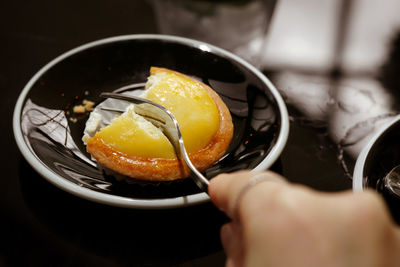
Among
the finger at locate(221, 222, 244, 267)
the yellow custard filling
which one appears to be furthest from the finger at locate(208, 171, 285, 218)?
the yellow custard filling

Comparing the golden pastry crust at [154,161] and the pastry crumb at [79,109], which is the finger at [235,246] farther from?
the pastry crumb at [79,109]

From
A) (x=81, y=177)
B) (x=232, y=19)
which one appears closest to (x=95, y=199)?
(x=81, y=177)

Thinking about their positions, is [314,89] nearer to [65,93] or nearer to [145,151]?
[145,151]

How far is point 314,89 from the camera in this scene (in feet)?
3.66

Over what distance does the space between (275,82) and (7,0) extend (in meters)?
1.12

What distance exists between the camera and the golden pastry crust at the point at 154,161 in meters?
0.76

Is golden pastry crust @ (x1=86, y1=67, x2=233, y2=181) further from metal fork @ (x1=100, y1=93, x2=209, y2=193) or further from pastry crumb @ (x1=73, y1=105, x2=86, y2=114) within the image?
pastry crumb @ (x1=73, y1=105, x2=86, y2=114)

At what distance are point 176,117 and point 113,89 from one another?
10.4 inches

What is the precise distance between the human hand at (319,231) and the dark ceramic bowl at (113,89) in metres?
0.31

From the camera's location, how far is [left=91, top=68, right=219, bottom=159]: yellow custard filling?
31.6 inches

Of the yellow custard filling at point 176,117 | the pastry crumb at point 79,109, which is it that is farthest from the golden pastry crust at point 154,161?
the pastry crumb at point 79,109

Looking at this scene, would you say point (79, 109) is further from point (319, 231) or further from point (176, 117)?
point (319, 231)

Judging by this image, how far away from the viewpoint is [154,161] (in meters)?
0.79

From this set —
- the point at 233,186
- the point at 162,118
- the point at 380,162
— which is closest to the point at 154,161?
the point at 162,118
